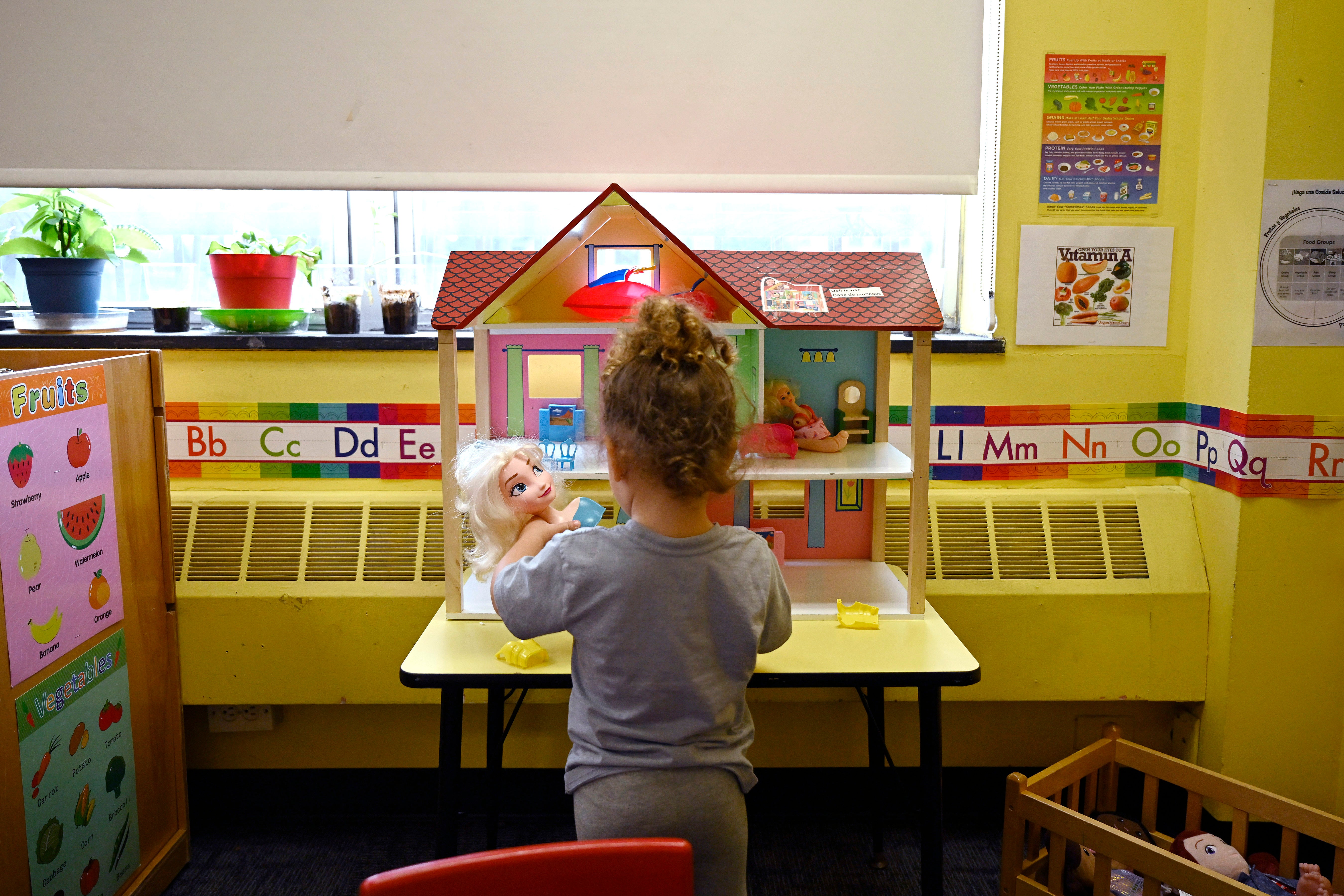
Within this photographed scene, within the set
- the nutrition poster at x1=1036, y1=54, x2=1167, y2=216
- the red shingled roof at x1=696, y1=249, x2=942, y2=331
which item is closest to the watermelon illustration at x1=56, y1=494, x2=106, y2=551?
the red shingled roof at x1=696, y1=249, x2=942, y2=331

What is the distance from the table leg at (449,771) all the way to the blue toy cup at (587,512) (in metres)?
0.41

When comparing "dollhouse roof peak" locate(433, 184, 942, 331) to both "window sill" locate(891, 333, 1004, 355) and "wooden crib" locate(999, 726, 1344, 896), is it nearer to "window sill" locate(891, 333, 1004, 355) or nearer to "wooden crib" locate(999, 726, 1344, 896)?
"window sill" locate(891, 333, 1004, 355)

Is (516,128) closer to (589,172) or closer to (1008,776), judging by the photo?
(589,172)

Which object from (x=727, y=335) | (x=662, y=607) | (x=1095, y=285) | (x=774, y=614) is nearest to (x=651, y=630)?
(x=662, y=607)

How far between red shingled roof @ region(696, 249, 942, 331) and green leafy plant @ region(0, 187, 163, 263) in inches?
62.6

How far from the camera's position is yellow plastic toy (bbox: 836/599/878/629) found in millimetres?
1932

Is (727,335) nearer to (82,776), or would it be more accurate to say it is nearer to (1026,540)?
(1026,540)

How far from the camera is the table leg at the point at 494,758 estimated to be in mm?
2182

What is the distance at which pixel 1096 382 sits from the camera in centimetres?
249

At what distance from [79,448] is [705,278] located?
4.20 ft

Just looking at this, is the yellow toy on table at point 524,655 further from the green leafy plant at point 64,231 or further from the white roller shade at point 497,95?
the green leafy plant at point 64,231

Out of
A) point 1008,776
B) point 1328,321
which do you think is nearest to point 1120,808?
point 1008,776

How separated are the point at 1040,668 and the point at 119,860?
2.15 m

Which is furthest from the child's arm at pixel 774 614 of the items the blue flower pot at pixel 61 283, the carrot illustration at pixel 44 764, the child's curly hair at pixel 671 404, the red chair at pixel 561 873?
the blue flower pot at pixel 61 283
